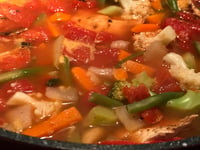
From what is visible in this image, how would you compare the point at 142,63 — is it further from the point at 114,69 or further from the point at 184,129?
the point at 184,129

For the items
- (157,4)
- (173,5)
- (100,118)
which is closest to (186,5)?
(173,5)

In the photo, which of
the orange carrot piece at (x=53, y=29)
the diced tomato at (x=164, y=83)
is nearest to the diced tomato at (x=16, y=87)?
the orange carrot piece at (x=53, y=29)

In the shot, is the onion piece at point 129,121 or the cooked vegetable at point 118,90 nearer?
the onion piece at point 129,121

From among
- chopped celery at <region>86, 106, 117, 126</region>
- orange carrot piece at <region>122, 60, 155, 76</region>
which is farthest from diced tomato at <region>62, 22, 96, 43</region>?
chopped celery at <region>86, 106, 117, 126</region>

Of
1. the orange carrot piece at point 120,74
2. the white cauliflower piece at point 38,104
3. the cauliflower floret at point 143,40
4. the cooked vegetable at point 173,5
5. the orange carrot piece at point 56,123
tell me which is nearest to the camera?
the orange carrot piece at point 56,123

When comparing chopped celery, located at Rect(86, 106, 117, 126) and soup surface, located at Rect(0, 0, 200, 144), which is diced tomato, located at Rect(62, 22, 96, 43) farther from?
chopped celery, located at Rect(86, 106, 117, 126)

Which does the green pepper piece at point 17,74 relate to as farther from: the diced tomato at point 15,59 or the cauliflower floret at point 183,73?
the cauliflower floret at point 183,73

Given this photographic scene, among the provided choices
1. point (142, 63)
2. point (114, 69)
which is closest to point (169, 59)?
point (142, 63)
